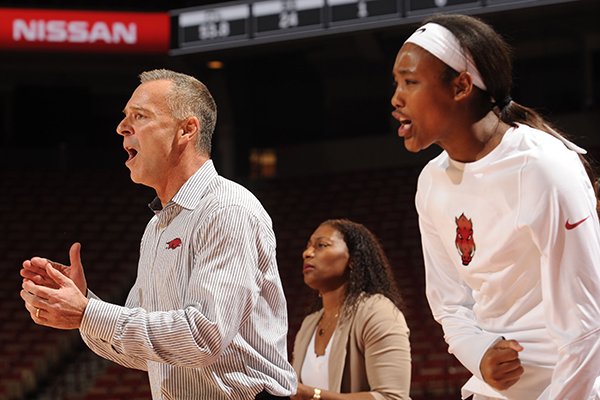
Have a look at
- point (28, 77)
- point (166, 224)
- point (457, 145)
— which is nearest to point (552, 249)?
point (457, 145)

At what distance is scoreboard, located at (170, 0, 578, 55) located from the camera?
25.3ft

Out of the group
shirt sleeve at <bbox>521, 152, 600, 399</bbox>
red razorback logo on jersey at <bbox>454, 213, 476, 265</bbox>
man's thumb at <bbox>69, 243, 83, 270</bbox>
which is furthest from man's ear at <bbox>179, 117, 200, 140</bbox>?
shirt sleeve at <bbox>521, 152, 600, 399</bbox>

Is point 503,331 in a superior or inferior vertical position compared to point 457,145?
inferior

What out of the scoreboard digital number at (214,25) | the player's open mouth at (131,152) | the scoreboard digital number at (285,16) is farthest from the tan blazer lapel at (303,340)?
the scoreboard digital number at (214,25)

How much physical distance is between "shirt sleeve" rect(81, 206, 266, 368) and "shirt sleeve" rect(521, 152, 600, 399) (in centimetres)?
75

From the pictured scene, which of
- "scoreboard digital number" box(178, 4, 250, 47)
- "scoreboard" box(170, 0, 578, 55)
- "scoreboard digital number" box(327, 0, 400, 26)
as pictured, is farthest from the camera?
"scoreboard digital number" box(178, 4, 250, 47)

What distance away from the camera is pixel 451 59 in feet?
6.52

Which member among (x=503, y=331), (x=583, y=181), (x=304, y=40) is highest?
(x=304, y=40)

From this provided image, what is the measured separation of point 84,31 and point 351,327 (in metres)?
8.42

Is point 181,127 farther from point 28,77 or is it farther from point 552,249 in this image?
point 28,77

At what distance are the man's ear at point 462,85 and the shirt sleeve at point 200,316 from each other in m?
0.68

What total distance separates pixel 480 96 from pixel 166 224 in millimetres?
996

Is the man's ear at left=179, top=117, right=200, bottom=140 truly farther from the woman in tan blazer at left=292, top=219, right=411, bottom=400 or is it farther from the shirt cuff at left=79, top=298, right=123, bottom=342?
the woman in tan blazer at left=292, top=219, right=411, bottom=400

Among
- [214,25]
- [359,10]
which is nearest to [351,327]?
[359,10]
